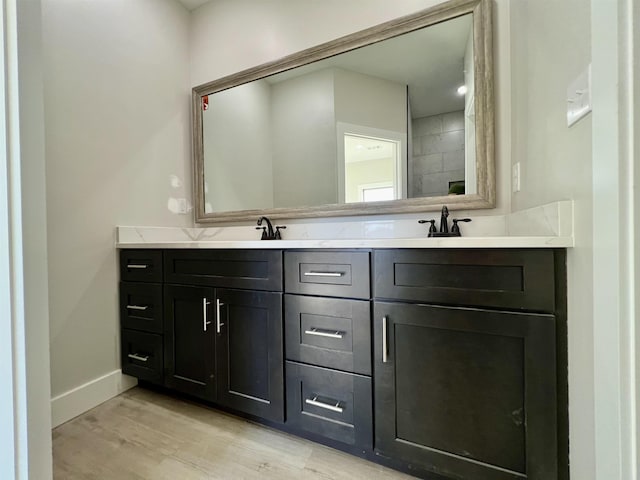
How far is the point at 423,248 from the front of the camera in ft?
3.43

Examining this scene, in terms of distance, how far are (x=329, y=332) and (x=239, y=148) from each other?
1526 millimetres

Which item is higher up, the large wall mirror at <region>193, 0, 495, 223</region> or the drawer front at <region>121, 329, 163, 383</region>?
the large wall mirror at <region>193, 0, 495, 223</region>

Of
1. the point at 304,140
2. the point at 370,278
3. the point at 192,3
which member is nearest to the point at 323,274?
the point at 370,278

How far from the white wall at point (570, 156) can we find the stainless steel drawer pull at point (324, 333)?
2.39ft

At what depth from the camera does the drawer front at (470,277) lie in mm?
900

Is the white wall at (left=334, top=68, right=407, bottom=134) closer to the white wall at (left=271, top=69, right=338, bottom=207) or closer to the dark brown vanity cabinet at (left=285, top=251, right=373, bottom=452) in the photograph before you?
the white wall at (left=271, top=69, right=338, bottom=207)

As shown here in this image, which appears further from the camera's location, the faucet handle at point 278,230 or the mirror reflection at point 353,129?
the faucet handle at point 278,230

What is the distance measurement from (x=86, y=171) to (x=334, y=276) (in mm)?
1550

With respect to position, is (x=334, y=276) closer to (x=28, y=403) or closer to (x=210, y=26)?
(x=28, y=403)

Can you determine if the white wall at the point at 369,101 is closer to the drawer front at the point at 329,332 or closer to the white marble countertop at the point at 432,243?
the white marble countertop at the point at 432,243

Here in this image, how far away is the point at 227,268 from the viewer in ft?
4.77

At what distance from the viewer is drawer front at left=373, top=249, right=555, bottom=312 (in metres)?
0.90

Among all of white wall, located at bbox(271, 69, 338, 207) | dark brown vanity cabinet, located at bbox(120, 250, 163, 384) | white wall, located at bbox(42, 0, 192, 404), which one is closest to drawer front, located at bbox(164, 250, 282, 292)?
dark brown vanity cabinet, located at bbox(120, 250, 163, 384)

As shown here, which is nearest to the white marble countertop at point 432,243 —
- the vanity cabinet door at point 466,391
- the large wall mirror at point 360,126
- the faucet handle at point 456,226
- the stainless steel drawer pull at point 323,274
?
the stainless steel drawer pull at point 323,274
